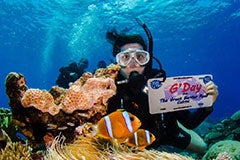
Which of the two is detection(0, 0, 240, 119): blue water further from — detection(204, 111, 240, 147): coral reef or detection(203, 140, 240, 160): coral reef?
detection(203, 140, 240, 160): coral reef

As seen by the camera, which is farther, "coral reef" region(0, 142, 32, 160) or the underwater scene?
the underwater scene

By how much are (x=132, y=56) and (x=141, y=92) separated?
0.78 metres

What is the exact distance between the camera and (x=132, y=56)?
4324 mm

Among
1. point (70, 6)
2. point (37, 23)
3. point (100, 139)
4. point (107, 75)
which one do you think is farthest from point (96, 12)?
point (100, 139)

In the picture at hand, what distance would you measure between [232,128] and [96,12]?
745 inches

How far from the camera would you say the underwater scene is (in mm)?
2637

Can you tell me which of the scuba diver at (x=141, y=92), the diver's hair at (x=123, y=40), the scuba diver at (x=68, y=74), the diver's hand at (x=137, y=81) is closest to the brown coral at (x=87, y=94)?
the scuba diver at (x=141, y=92)

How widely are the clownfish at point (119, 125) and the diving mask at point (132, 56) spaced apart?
210cm

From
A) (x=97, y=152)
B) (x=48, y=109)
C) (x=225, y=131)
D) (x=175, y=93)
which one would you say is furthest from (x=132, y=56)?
(x=225, y=131)

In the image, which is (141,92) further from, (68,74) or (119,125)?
(68,74)

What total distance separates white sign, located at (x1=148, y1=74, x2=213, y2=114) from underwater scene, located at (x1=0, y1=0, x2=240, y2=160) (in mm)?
271

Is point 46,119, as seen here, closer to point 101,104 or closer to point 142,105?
point 101,104

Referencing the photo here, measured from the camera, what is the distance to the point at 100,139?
280 cm

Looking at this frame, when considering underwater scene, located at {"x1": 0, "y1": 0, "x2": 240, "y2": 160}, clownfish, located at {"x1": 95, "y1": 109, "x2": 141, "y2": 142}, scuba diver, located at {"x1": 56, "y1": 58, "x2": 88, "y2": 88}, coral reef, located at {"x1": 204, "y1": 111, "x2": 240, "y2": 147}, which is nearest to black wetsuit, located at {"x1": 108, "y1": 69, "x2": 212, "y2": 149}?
underwater scene, located at {"x1": 0, "y1": 0, "x2": 240, "y2": 160}
